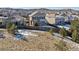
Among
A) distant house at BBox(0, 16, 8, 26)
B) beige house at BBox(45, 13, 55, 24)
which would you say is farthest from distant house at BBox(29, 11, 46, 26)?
distant house at BBox(0, 16, 8, 26)

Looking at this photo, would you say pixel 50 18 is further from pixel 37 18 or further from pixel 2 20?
pixel 2 20

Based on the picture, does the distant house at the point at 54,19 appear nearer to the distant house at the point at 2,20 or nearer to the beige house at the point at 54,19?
the beige house at the point at 54,19

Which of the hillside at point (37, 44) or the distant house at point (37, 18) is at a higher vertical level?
the distant house at point (37, 18)

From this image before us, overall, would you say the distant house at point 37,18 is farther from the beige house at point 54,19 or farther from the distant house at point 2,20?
the distant house at point 2,20

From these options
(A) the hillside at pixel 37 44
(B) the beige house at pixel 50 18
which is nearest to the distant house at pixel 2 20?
(A) the hillside at pixel 37 44

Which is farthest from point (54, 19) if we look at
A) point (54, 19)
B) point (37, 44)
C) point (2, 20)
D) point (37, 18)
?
point (2, 20)

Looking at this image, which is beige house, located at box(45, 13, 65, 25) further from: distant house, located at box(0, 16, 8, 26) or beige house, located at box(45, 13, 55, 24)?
distant house, located at box(0, 16, 8, 26)

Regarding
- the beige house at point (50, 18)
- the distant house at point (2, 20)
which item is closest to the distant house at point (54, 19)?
the beige house at point (50, 18)
